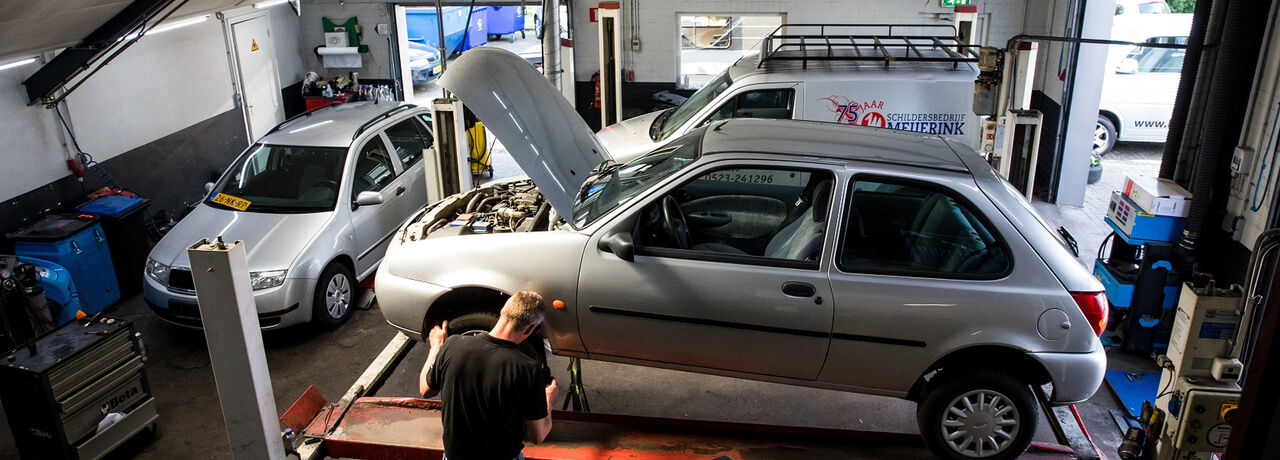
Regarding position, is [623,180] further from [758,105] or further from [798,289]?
[758,105]

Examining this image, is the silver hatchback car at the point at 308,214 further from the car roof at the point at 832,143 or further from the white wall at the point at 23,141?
the car roof at the point at 832,143

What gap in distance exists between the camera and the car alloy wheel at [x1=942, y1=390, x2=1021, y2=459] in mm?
3982

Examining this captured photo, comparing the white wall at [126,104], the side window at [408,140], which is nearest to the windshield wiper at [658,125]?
the side window at [408,140]

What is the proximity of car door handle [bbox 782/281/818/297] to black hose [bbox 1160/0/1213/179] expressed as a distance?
4.01 m

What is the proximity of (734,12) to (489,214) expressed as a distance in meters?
7.34

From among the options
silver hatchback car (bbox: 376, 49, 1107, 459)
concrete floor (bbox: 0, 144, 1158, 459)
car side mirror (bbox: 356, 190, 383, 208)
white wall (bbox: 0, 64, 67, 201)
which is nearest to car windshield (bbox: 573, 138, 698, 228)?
silver hatchback car (bbox: 376, 49, 1107, 459)

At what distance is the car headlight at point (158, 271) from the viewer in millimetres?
6094

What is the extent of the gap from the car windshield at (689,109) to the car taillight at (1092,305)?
14.2 ft

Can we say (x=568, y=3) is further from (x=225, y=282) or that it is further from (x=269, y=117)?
(x=225, y=282)

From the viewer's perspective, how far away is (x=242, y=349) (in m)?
3.20

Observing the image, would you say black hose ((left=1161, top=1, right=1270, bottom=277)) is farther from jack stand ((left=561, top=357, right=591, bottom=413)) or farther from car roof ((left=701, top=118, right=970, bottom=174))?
jack stand ((left=561, top=357, right=591, bottom=413))

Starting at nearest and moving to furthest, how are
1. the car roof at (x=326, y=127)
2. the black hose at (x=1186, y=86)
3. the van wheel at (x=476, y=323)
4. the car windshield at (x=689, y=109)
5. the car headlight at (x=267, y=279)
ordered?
the van wheel at (x=476, y=323)
the black hose at (x=1186, y=86)
the car headlight at (x=267, y=279)
the car roof at (x=326, y=127)
the car windshield at (x=689, y=109)

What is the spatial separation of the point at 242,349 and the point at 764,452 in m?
2.31

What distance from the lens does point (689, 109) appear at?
7.99 metres
